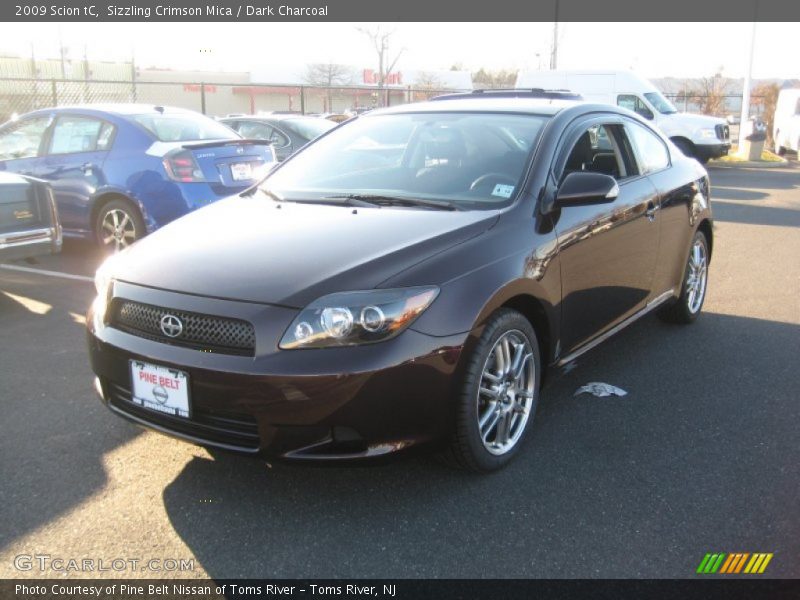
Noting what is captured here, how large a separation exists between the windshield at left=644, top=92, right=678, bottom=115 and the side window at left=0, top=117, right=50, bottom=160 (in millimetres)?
14821

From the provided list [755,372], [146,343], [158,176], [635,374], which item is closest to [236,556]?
[146,343]

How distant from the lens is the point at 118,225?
287 inches

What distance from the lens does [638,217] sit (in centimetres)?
440

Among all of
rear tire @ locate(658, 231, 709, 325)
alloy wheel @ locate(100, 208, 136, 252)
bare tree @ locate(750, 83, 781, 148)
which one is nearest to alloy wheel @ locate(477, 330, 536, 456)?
rear tire @ locate(658, 231, 709, 325)

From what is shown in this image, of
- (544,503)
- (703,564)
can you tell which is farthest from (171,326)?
(703,564)

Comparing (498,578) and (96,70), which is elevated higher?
(96,70)

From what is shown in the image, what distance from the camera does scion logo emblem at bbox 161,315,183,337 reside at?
9.48 feet

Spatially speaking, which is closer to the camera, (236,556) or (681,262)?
(236,556)

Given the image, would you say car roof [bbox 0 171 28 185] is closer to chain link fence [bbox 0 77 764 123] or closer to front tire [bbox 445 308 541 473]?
front tire [bbox 445 308 541 473]

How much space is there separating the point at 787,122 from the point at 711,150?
298 inches

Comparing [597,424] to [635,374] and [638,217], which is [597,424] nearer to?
[635,374]

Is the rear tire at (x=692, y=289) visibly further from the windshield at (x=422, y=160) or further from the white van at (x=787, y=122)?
the white van at (x=787, y=122)

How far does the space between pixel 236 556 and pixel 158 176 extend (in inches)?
201

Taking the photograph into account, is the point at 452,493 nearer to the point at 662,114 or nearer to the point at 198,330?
the point at 198,330
